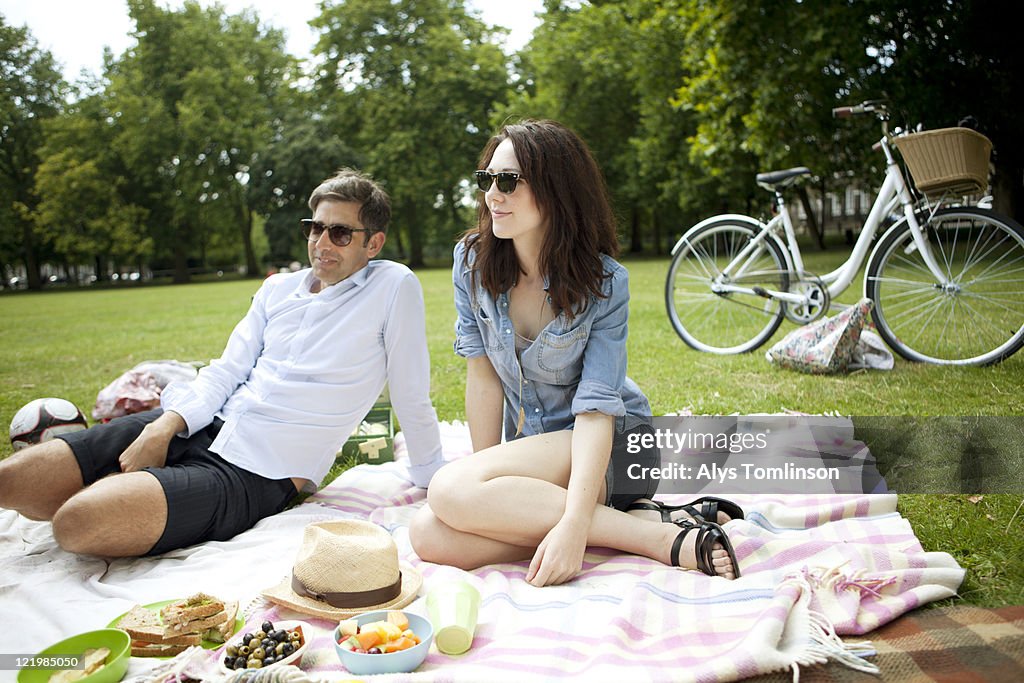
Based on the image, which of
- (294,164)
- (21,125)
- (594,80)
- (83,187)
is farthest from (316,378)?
(294,164)

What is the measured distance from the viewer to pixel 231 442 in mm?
2582

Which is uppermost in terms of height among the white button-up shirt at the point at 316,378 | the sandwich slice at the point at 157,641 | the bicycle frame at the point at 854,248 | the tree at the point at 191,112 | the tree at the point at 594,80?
the tree at the point at 594,80

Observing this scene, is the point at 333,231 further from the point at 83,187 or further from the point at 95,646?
the point at 83,187

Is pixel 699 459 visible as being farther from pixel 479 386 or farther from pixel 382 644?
pixel 382 644

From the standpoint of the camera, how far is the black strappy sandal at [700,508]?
2.29m

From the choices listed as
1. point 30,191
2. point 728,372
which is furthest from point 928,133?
point 30,191

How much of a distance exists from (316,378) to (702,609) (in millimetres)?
1562

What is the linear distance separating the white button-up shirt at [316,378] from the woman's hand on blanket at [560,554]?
976 millimetres

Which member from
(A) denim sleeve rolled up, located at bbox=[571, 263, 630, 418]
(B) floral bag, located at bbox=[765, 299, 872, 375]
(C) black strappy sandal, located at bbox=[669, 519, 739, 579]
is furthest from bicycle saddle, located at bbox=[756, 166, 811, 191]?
(C) black strappy sandal, located at bbox=[669, 519, 739, 579]

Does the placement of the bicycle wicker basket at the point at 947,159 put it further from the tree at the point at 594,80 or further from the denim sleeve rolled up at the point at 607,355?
the tree at the point at 594,80

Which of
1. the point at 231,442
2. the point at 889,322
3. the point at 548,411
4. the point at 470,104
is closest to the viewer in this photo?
the point at 548,411

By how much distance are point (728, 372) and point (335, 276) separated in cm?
295

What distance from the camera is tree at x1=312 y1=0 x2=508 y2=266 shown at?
2456cm

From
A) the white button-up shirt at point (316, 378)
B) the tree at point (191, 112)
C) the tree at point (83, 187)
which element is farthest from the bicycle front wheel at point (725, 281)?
the tree at point (191, 112)
